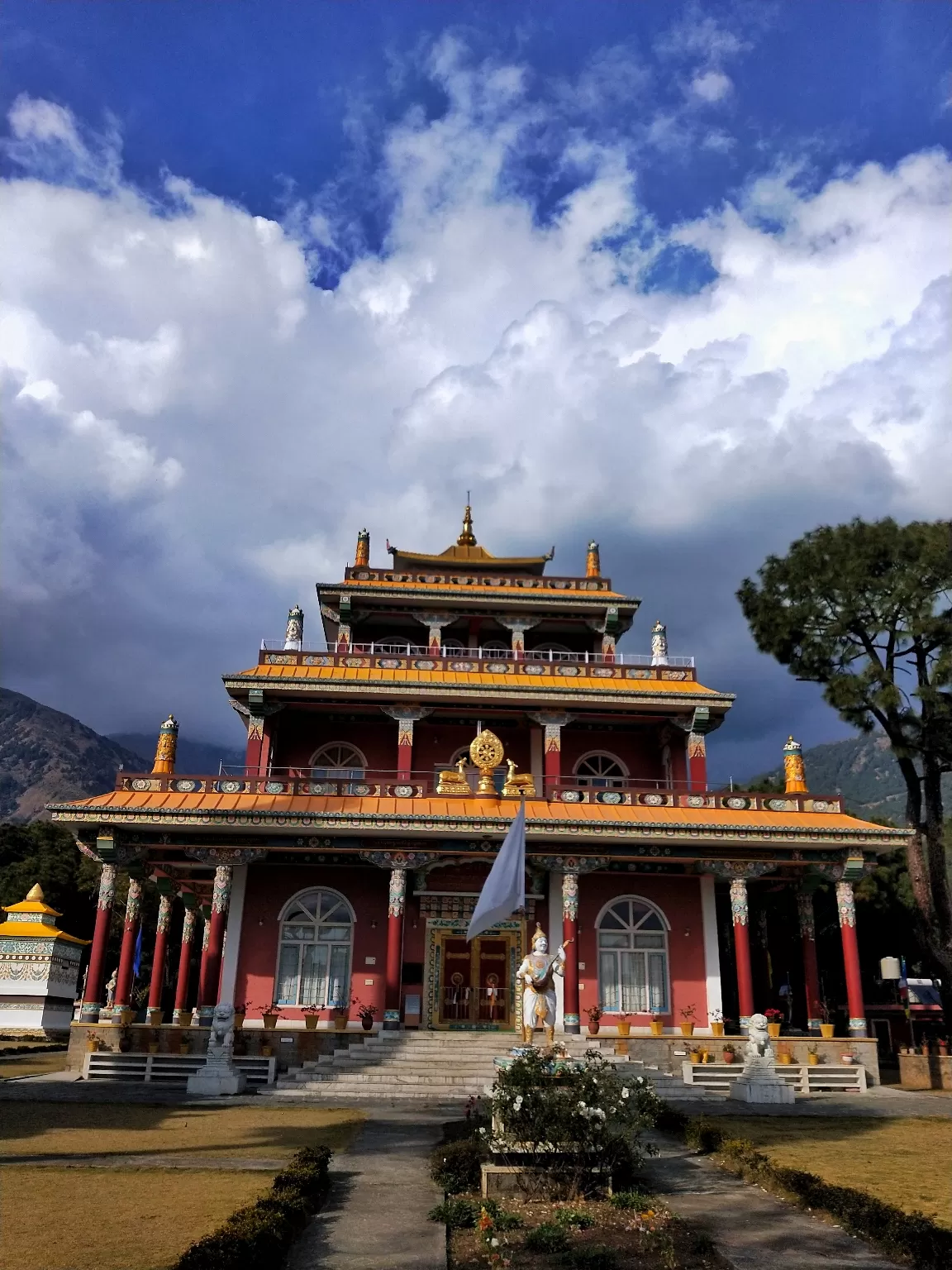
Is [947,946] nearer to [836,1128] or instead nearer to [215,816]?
[836,1128]

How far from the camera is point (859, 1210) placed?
885 centimetres

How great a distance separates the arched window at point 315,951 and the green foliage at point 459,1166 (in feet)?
46.7

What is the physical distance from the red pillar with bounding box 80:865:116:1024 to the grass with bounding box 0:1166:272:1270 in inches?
488

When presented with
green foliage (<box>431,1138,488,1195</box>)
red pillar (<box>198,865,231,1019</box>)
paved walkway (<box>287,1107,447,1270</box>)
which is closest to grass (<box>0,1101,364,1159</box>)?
paved walkway (<box>287,1107,447,1270</box>)

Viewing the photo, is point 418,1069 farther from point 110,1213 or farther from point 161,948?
point 110,1213

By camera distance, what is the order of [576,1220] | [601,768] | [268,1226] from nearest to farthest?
[268,1226], [576,1220], [601,768]

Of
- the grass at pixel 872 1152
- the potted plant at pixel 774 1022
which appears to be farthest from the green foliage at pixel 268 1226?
the potted plant at pixel 774 1022

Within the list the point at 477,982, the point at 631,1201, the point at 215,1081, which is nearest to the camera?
the point at 631,1201

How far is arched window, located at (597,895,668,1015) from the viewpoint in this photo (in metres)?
25.5

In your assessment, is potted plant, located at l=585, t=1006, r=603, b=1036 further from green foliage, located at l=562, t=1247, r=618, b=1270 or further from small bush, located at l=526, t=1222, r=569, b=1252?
green foliage, located at l=562, t=1247, r=618, b=1270

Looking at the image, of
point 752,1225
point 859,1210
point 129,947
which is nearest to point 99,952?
point 129,947

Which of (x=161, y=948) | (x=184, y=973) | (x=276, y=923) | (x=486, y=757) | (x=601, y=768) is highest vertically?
(x=601, y=768)

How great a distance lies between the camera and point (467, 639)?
33469 mm

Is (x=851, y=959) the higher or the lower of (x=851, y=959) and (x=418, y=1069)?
the higher
